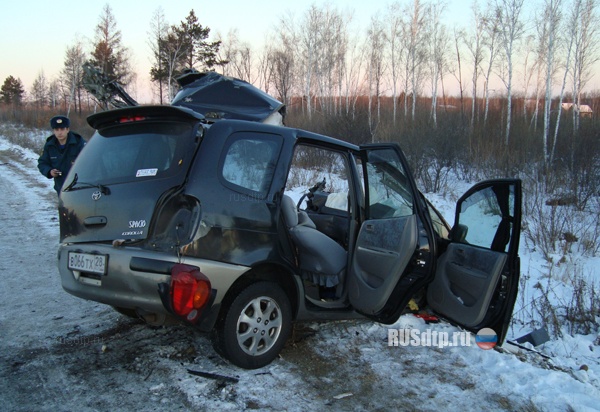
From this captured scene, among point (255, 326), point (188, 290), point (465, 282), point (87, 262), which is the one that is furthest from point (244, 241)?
point (465, 282)

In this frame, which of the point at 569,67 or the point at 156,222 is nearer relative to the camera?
the point at 156,222

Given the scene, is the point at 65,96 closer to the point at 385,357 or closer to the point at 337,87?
the point at 337,87

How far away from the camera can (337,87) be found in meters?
39.0

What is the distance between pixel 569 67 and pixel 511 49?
274cm

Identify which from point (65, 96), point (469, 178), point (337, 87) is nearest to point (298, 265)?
point (469, 178)

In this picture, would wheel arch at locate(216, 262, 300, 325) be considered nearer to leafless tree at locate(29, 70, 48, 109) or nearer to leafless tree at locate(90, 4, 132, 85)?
leafless tree at locate(90, 4, 132, 85)

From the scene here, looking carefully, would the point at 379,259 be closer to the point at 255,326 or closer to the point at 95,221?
the point at 255,326

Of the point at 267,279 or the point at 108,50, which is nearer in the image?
the point at 267,279

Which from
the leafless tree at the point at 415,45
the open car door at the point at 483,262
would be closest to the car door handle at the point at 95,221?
the open car door at the point at 483,262

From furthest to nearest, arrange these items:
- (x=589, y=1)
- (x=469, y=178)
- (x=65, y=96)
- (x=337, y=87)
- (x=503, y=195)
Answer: (x=65, y=96), (x=337, y=87), (x=589, y=1), (x=469, y=178), (x=503, y=195)

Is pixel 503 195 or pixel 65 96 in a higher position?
pixel 65 96

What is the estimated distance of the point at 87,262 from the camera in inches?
113

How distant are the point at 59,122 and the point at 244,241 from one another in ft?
13.5

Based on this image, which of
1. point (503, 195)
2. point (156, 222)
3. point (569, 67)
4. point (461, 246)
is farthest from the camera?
point (569, 67)
